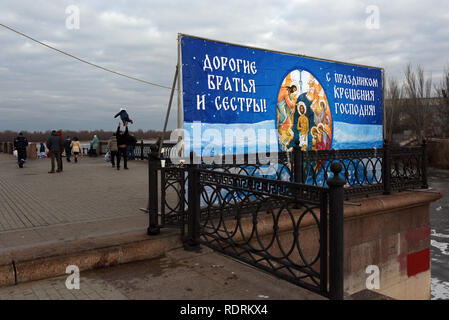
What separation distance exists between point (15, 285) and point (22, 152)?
15.5 m

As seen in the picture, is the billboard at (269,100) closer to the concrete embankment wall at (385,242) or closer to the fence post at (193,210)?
the fence post at (193,210)

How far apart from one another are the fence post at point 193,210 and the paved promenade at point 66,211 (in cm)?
87

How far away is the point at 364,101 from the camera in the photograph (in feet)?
29.0

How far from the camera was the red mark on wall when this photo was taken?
8.16m

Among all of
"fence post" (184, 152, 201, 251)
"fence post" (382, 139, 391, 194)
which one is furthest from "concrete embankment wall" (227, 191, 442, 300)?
"fence post" (184, 152, 201, 251)

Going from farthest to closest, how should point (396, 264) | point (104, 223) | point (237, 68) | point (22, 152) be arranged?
point (22, 152), point (396, 264), point (237, 68), point (104, 223)

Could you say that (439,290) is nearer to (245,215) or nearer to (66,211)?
(245,215)

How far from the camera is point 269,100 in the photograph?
22.4 ft

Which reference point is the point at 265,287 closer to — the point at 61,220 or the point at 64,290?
the point at 64,290

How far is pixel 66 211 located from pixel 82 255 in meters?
2.77

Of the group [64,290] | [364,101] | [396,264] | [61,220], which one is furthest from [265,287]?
[364,101]

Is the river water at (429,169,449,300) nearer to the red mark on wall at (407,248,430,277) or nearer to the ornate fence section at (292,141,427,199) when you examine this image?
the red mark on wall at (407,248,430,277)

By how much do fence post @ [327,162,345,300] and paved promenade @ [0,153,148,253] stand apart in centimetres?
298

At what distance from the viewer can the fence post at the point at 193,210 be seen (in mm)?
4836
